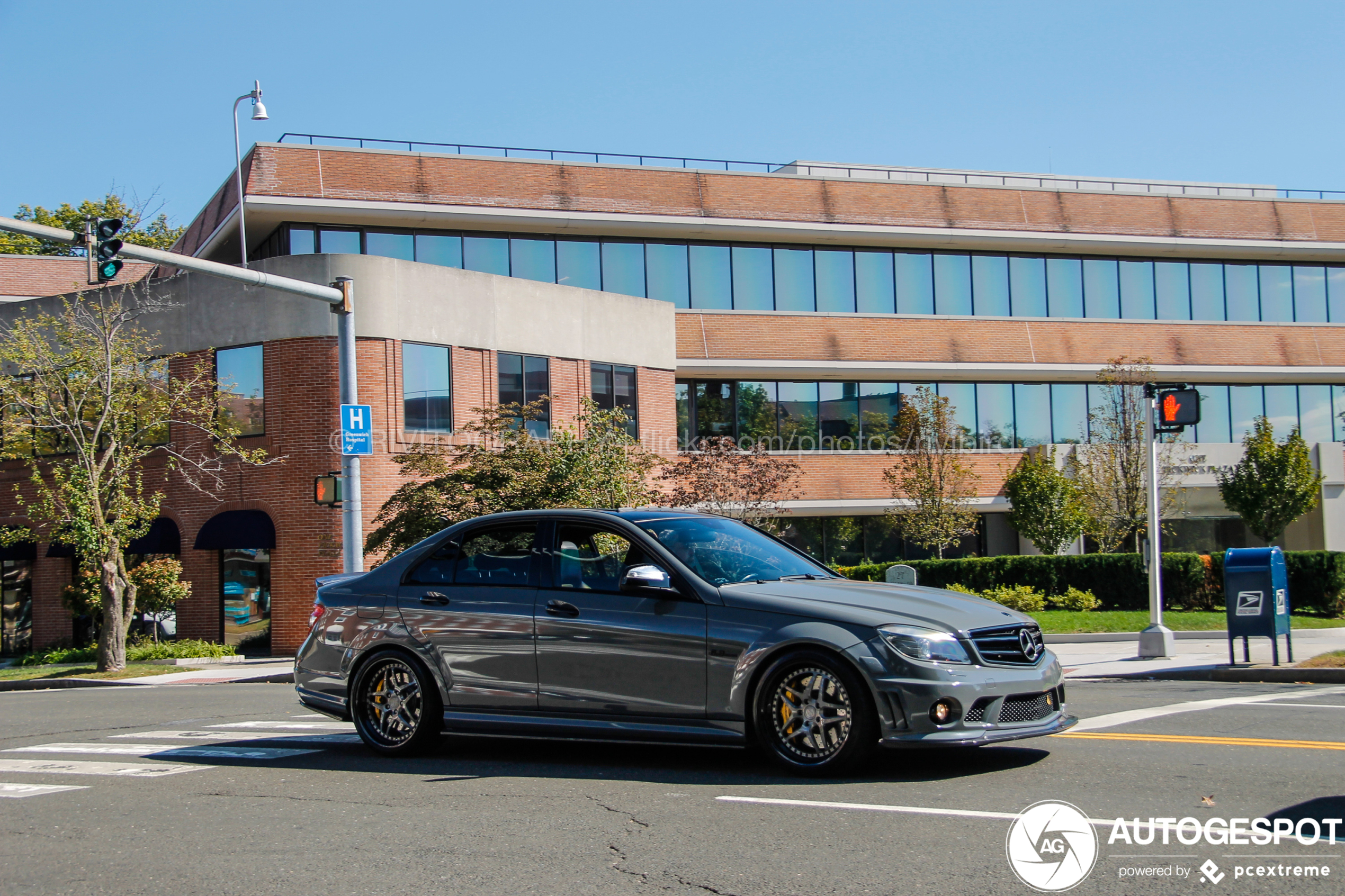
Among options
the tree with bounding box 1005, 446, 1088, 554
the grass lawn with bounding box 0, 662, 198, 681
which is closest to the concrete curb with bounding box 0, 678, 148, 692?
the grass lawn with bounding box 0, 662, 198, 681

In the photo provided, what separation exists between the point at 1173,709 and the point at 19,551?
26971mm

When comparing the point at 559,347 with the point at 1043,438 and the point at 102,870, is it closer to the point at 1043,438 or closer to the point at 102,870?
the point at 1043,438

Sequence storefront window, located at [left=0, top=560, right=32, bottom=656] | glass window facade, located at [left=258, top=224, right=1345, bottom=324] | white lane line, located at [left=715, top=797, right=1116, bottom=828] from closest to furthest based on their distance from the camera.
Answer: white lane line, located at [left=715, top=797, right=1116, bottom=828], storefront window, located at [left=0, top=560, right=32, bottom=656], glass window facade, located at [left=258, top=224, right=1345, bottom=324]

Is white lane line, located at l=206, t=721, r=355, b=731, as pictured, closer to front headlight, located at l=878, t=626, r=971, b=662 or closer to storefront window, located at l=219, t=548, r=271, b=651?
front headlight, located at l=878, t=626, r=971, b=662

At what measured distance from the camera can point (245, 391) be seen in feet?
84.8

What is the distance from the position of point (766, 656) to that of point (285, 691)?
34.0ft

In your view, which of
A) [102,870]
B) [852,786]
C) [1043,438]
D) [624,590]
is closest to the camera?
[102,870]

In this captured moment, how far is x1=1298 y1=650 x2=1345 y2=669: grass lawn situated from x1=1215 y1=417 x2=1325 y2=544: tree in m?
18.8

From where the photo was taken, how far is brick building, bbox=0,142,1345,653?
83.9 ft

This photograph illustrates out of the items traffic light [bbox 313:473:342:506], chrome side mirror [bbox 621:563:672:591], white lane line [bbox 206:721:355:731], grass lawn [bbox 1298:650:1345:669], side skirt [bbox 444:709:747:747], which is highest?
traffic light [bbox 313:473:342:506]

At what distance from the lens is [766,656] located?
7.17m

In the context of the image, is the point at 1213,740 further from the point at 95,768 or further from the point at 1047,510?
the point at 1047,510

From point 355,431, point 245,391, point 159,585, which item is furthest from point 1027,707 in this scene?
point 159,585

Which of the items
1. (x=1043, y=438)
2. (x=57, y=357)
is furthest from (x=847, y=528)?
(x=57, y=357)
